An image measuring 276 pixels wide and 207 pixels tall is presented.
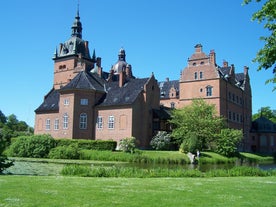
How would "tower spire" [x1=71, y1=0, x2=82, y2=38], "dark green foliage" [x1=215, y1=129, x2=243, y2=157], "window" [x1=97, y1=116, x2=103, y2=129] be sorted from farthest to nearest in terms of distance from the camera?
"tower spire" [x1=71, y1=0, x2=82, y2=38] → "window" [x1=97, y1=116, x2=103, y2=129] → "dark green foliage" [x1=215, y1=129, x2=243, y2=157]

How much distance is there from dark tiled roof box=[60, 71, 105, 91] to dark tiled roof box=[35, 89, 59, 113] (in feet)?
14.8

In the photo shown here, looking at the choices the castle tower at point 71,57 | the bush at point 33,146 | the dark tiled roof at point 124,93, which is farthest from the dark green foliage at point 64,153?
the castle tower at point 71,57

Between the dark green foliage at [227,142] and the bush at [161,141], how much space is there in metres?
6.80

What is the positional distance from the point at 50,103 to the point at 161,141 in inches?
808

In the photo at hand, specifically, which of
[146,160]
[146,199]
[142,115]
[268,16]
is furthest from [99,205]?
[142,115]

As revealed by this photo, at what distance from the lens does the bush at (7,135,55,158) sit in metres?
37.0

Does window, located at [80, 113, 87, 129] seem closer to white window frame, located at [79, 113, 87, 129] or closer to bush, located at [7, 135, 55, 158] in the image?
white window frame, located at [79, 113, 87, 129]

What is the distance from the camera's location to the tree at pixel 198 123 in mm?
44875

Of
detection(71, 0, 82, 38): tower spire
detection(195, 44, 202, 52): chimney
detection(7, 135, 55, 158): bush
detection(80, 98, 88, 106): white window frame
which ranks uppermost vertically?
detection(71, 0, 82, 38): tower spire

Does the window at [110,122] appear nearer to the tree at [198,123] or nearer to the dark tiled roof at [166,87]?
the tree at [198,123]

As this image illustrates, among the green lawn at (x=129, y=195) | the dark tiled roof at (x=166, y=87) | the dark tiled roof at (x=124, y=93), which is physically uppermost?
the dark tiled roof at (x=166, y=87)

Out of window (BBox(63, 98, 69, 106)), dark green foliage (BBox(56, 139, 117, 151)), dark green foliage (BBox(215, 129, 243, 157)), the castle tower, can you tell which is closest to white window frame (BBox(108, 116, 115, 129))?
dark green foliage (BBox(56, 139, 117, 151))

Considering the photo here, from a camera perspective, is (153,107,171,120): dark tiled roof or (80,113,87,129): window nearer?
(80,113,87,129): window

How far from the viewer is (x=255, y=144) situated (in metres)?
67.0
